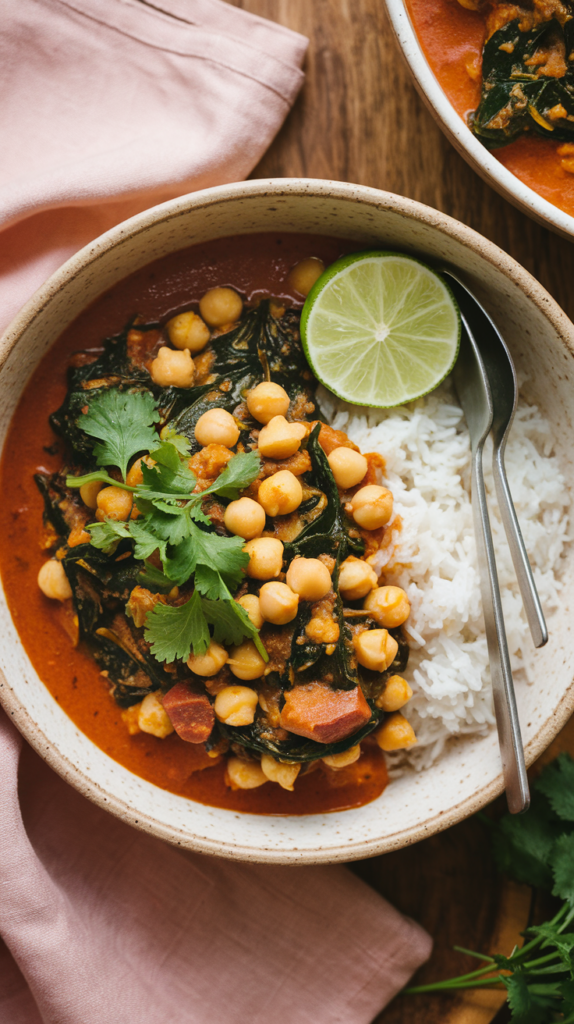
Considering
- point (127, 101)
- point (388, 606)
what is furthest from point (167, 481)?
point (127, 101)

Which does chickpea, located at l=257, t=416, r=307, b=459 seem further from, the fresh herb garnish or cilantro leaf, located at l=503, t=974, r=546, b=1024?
cilantro leaf, located at l=503, t=974, r=546, b=1024

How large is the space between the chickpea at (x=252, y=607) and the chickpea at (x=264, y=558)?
0.24ft

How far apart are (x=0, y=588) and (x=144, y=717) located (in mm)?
682

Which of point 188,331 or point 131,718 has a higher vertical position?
point 188,331

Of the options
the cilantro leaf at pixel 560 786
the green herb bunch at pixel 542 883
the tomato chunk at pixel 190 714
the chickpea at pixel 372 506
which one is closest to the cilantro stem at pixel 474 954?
the green herb bunch at pixel 542 883

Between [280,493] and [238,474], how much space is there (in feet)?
0.49

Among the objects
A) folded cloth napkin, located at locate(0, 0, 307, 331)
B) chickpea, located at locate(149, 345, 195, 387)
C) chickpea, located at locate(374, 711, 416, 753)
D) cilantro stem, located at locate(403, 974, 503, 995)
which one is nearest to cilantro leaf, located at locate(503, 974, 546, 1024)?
cilantro stem, located at locate(403, 974, 503, 995)

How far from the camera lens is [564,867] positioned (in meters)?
2.60

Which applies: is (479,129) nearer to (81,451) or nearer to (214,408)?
(214,408)

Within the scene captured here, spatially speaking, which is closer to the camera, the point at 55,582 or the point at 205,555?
the point at 205,555

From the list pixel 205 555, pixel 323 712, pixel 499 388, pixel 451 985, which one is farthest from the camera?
pixel 451 985

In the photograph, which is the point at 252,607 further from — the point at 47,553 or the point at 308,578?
the point at 47,553

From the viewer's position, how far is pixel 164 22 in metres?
2.64

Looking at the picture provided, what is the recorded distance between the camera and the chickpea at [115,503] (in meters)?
2.33
